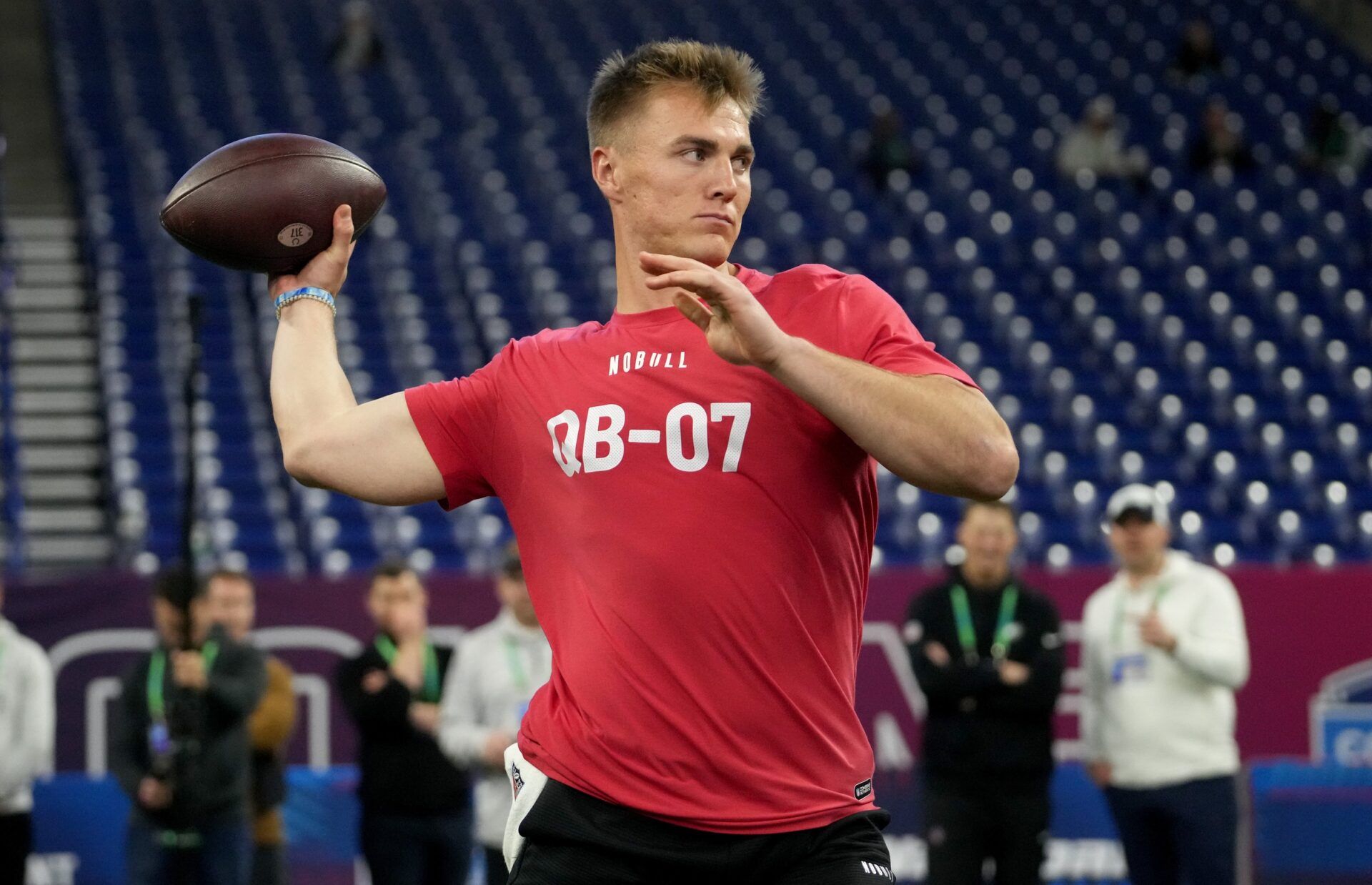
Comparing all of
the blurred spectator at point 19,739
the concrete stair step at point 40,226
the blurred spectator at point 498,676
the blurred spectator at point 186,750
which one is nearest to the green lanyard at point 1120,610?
the blurred spectator at point 498,676

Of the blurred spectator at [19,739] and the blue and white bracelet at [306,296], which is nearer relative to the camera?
the blue and white bracelet at [306,296]

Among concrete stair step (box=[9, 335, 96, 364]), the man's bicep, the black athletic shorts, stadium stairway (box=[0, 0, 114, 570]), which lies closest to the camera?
the black athletic shorts

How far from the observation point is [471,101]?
15.6 metres

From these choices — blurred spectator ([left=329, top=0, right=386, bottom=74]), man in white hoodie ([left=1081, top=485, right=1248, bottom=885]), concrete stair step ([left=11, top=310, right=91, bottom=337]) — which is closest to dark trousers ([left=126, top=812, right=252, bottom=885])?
man in white hoodie ([left=1081, top=485, right=1248, bottom=885])

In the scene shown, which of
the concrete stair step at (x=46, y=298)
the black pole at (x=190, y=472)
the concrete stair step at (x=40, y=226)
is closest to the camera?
the black pole at (x=190, y=472)

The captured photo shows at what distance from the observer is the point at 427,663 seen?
6309 mm

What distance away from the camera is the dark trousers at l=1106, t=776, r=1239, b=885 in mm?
5867

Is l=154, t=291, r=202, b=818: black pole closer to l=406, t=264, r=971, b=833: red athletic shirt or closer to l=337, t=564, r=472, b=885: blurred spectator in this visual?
l=337, t=564, r=472, b=885: blurred spectator

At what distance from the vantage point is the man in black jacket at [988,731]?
5844 mm

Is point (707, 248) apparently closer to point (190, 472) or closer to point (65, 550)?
point (190, 472)

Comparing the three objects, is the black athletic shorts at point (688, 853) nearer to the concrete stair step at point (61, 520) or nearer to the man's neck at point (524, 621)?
the man's neck at point (524, 621)

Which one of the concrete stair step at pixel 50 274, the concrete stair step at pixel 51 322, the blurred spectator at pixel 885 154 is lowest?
the concrete stair step at pixel 51 322

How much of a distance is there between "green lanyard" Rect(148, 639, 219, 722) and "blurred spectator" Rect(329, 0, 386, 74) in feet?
34.0

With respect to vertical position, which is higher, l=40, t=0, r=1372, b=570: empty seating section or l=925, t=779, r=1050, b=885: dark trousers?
l=40, t=0, r=1372, b=570: empty seating section
